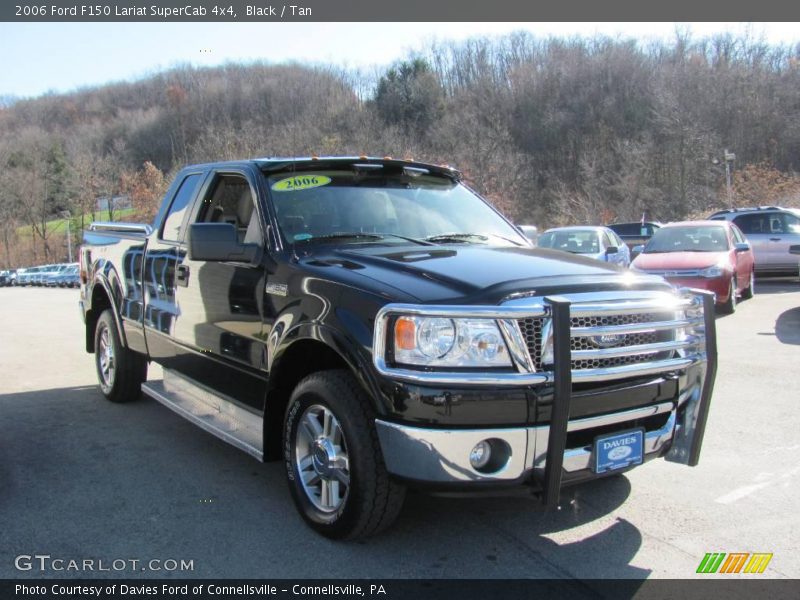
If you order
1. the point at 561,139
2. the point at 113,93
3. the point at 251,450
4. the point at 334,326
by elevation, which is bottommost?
the point at 251,450

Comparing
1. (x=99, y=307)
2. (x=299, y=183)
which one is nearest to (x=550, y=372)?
(x=299, y=183)

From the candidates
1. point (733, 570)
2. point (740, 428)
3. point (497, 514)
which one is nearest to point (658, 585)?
point (733, 570)

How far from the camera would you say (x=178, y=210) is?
18.3ft

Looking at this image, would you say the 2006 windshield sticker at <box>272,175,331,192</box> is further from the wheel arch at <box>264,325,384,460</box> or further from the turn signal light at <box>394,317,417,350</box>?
the turn signal light at <box>394,317,417,350</box>

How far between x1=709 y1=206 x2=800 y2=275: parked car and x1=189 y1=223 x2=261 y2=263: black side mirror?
15.4 meters

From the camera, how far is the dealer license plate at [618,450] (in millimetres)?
3287

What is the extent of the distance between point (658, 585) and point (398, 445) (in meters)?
1.30

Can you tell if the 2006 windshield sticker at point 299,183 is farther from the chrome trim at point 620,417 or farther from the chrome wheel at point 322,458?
the chrome trim at point 620,417

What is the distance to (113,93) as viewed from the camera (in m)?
92.8

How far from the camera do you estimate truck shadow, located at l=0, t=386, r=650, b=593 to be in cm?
340

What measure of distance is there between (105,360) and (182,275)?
2375 mm

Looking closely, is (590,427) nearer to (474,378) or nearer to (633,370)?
(633,370)

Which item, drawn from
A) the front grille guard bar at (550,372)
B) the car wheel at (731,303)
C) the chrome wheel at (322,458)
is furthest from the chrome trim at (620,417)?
the car wheel at (731,303)

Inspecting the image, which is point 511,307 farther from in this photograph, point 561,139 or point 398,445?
point 561,139
